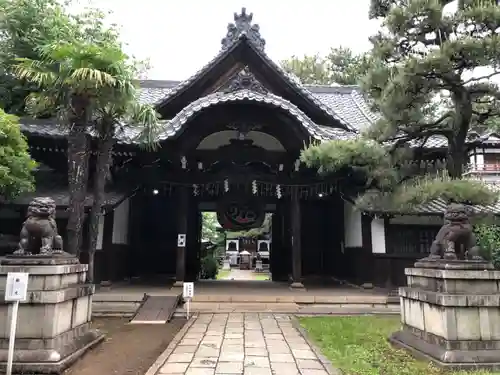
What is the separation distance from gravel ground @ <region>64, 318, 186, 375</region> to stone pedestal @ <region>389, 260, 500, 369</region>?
3.92 m

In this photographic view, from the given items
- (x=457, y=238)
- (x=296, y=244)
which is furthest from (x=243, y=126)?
(x=457, y=238)

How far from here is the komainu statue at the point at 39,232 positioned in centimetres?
573

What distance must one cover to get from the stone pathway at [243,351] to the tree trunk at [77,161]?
308cm

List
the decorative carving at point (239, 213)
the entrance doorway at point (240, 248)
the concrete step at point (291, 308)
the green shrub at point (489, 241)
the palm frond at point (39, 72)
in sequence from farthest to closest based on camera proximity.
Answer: the entrance doorway at point (240, 248)
the decorative carving at point (239, 213)
the concrete step at point (291, 308)
the green shrub at point (489, 241)
the palm frond at point (39, 72)

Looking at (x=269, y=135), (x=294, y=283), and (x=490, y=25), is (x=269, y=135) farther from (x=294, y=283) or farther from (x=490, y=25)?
(x=490, y=25)

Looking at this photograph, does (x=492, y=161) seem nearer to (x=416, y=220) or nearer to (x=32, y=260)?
(x=416, y=220)

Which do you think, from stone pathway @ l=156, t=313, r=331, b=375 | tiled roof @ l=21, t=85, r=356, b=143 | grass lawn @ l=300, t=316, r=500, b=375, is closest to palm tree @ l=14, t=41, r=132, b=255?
tiled roof @ l=21, t=85, r=356, b=143

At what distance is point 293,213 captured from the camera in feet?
40.3

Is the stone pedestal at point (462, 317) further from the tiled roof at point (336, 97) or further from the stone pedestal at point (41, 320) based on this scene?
the tiled roof at point (336, 97)

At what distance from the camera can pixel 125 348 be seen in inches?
Answer: 252

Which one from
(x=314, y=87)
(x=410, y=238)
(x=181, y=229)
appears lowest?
(x=410, y=238)

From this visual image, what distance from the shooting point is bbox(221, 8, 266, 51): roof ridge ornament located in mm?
13011

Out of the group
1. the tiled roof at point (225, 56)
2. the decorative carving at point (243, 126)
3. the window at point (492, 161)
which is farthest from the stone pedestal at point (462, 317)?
the window at point (492, 161)

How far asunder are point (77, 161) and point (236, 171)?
5.37m
